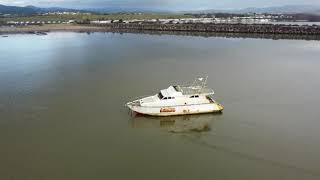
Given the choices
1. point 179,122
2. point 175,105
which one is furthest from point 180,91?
point 179,122

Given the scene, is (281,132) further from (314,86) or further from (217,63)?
(217,63)

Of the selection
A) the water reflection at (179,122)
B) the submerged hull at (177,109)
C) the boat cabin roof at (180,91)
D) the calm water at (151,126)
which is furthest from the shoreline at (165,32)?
the water reflection at (179,122)

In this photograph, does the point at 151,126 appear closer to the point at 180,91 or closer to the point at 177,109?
the point at 177,109

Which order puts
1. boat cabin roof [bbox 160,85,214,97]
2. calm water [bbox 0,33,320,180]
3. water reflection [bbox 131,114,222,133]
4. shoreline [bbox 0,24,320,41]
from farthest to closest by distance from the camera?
shoreline [bbox 0,24,320,41], boat cabin roof [bbox 160,85,214,97], water reflection [bbox 131,114,222,133], calm water [bbox 0,33,320,180]

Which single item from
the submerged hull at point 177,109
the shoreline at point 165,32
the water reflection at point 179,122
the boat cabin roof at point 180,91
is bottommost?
the water reflection at point 179,122

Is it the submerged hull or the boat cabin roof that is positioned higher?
the boat cabin roof

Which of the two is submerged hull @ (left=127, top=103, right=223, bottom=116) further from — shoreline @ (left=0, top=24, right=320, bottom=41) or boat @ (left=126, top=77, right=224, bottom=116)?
shoreline @ (left=0, top=24, right=320, bottom=41)

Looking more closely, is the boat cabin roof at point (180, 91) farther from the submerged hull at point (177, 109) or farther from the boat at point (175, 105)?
the submerged hull at point (177, 109)

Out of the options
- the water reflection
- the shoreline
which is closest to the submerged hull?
the water reflection
